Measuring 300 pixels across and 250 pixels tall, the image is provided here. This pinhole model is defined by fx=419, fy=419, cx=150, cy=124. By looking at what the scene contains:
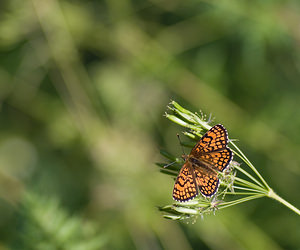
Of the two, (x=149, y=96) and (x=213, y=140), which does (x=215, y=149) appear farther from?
(x=149, y=96)

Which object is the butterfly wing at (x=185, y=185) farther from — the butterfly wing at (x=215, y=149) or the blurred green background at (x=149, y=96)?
the blurred green background at (x=149, y=96)

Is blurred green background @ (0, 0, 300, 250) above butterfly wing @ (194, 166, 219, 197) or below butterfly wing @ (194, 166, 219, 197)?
above

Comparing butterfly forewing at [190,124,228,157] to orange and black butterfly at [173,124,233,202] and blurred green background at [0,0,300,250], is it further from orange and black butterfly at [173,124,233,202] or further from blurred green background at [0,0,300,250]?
blurred green background at [0,0,300,250]

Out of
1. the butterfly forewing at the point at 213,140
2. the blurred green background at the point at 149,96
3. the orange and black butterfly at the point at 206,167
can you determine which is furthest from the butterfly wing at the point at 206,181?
the blurred green background at the point at 149,96

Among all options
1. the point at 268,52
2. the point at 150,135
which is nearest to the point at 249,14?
the point at 268,52

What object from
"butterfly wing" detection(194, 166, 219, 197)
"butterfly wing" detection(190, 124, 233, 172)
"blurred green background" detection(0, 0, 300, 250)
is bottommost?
"butterfly wing" detection(194, 166, 219, 197)

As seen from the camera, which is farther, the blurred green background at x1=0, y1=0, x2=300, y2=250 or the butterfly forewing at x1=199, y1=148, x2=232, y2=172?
the blurred green background at x1=0, y1=0, x2=300, y2=250

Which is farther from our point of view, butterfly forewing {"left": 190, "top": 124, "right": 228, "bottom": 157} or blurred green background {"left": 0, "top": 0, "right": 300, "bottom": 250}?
blurred green background {"left": 0, "top": 0, "right": 300, "bottom": 250}

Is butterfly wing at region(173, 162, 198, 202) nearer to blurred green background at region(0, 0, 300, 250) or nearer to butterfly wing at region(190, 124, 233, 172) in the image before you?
butterfly wing at region(190, 124, 233, 172)

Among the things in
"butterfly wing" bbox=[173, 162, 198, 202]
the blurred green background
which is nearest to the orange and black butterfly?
"butterfly wing" bbox=[173, 162, 198, 202]
